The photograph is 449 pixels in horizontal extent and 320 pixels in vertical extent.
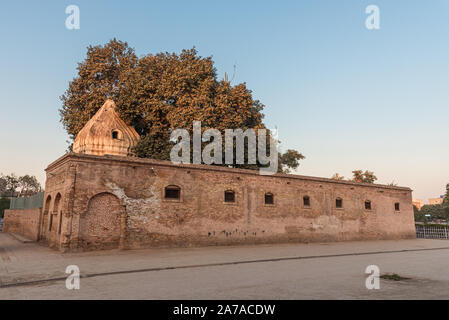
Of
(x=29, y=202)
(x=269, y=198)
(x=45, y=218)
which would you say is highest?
(x=269, y=198)

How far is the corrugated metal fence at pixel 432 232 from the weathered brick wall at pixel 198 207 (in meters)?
6.58

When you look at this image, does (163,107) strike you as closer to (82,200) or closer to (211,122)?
(211,122)

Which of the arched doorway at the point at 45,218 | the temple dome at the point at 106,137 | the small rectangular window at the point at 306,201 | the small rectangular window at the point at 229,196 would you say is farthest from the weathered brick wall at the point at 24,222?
the small rectangular window at the point at 306,201

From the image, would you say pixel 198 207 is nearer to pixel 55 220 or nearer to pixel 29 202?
pixel 55 220

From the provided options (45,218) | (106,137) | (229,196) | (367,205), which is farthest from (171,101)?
(367,205)

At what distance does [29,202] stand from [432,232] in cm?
3317

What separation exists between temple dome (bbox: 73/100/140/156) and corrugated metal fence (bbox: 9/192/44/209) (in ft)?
14.3

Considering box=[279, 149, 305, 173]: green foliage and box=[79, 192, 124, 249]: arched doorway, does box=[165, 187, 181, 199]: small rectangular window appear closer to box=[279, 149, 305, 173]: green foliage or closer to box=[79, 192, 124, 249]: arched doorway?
box=[79, 192, 124, 249]: arched doorway

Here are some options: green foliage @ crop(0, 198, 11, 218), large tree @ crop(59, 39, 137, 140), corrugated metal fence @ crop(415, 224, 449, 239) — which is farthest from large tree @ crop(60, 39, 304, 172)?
green foliage @ crop(0, 198, 11, 218)

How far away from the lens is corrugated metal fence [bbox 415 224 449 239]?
28.4 meters

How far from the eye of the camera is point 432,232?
29031mm
